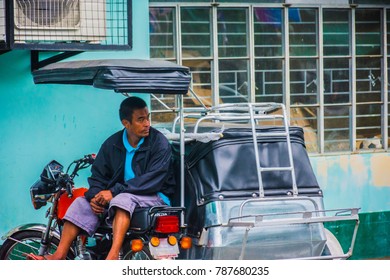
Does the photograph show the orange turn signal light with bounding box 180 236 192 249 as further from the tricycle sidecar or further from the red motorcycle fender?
the red motorcycle fender

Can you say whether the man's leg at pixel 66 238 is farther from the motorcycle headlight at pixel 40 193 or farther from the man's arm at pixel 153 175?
the motorcycle headlight at pixel 40 193

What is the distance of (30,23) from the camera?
7.57 m

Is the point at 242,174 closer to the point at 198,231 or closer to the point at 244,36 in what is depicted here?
the point at 198,231

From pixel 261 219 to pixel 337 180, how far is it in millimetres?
2847

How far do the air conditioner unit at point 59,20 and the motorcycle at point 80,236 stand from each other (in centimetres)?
98

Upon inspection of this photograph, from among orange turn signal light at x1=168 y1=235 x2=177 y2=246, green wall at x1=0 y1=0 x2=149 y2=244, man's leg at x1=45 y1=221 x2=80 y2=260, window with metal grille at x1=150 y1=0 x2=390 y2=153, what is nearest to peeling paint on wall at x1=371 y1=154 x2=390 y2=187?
window with metal grille at x1=150 y1=0 x2=390 y2=153

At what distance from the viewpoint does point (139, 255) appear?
23.5ft

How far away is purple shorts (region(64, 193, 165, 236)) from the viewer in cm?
687

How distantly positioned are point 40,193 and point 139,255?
92cm

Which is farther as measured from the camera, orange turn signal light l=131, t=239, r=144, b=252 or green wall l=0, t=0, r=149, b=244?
green wall l=0, t=0, r=149, b=244

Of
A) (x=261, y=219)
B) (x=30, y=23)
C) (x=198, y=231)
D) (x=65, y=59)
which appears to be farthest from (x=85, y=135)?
(x=261, y=219)

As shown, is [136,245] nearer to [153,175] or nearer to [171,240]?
[171,240]

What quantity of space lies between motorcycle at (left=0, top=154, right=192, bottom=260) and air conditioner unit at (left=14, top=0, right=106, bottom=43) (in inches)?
38.6

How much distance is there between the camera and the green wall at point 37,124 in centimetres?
805
